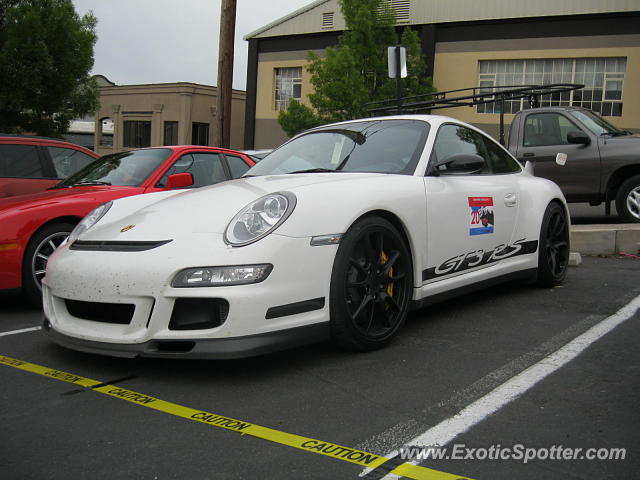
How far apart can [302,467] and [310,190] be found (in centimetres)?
167

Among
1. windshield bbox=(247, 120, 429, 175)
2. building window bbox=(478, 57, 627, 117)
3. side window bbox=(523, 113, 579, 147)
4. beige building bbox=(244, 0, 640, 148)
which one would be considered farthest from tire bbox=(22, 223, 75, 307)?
building window bbox=(478, 57, 627, 117)

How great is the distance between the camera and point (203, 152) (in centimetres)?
680

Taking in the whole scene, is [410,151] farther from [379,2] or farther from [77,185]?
[379,2]

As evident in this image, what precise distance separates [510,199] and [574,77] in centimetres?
1843

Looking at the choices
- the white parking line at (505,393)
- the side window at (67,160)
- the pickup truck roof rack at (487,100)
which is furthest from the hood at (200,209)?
the pickup truck roof rack at (487,100)

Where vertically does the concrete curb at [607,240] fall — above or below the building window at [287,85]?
below

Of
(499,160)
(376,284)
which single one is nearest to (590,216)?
(499,160)

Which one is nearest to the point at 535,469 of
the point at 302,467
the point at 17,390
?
the point at 302,467

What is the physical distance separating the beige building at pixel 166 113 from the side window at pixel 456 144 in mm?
28996

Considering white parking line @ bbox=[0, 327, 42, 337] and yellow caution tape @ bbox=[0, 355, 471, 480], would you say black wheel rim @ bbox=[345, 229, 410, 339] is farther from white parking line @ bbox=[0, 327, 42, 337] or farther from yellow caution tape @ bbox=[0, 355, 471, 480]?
white parking line @ bbox=[0, 327, 42, 337]

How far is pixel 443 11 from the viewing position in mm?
23609

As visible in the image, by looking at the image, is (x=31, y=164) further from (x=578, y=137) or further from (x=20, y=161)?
(x=578, y=137)

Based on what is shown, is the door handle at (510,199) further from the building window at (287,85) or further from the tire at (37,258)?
the building window at (287,85)

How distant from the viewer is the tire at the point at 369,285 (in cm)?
362
